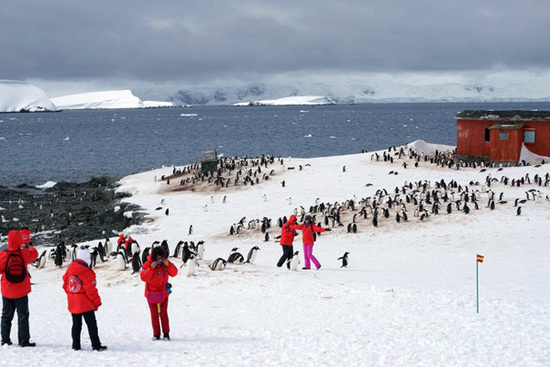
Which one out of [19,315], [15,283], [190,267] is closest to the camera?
[15,283]

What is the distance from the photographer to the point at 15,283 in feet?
27.5

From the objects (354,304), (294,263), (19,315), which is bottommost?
(354,304)

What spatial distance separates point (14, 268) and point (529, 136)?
32.3m

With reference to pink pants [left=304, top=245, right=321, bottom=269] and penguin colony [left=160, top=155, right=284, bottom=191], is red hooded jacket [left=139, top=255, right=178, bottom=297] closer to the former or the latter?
pink pants [left=304, top=245, right=321, bottom=269]

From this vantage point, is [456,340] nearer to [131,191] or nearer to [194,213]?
[194,213]

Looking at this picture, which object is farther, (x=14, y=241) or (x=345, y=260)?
(x=345, y=260)

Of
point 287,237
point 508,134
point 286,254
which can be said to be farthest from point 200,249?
point 508,134

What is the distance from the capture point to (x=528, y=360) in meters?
8.49

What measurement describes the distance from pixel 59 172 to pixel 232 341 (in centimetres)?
4618

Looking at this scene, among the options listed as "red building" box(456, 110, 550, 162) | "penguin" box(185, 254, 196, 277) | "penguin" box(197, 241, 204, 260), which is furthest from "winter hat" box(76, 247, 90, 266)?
"red building" box(456, 110, 550, 162)

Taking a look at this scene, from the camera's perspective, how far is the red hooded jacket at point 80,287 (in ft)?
26.2

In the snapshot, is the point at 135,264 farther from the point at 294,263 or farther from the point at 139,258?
the point at 294,263

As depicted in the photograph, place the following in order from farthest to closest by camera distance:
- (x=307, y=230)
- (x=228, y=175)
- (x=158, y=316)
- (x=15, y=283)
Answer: (x=228, y=175)
(x=307, y=230)
(x=158, y=316)
(x=15, y=283)

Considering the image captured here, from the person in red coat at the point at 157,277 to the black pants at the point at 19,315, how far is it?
1.59m
